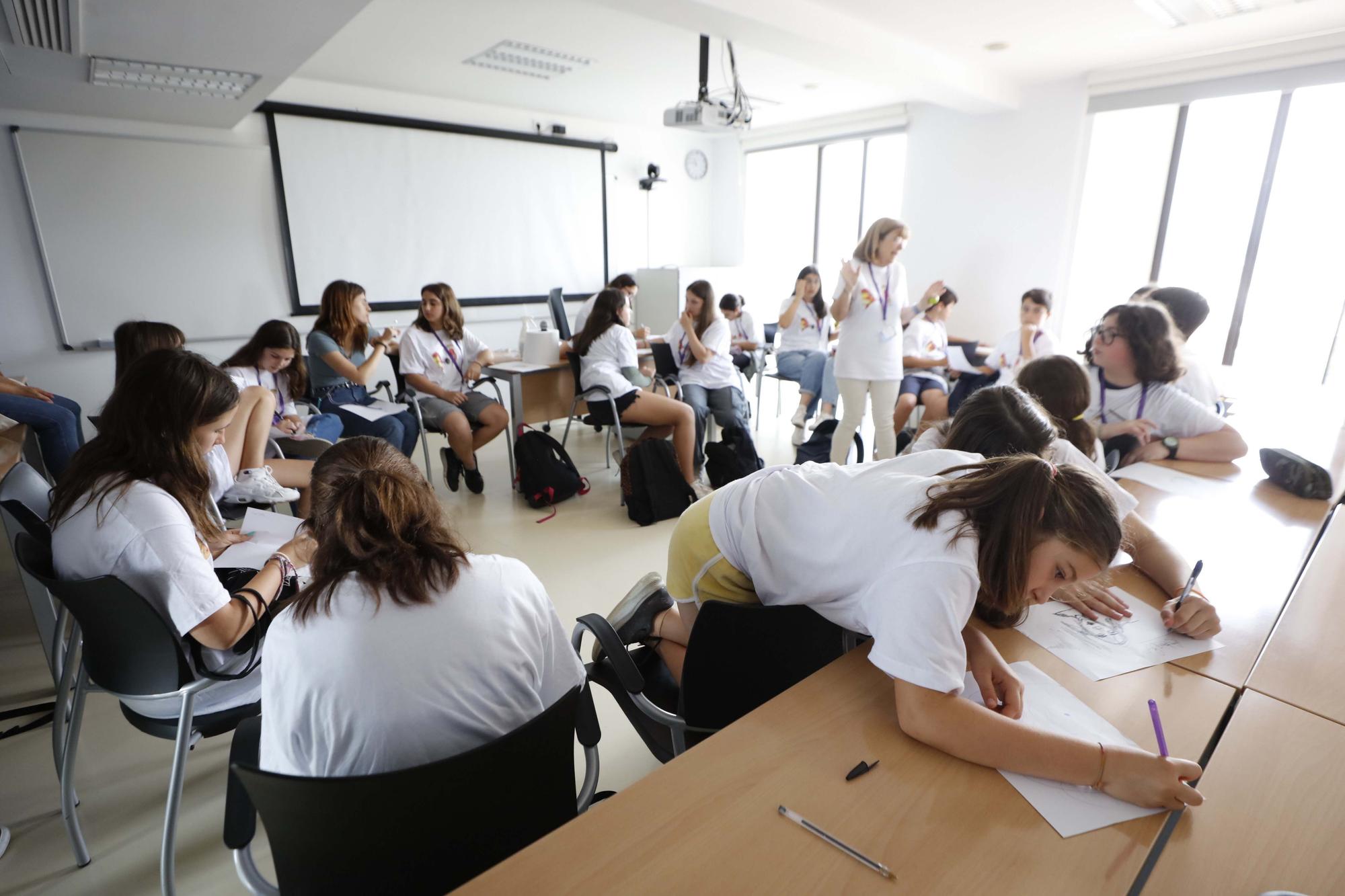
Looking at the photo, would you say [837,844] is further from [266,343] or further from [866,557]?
[266,343]

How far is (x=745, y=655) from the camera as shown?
123 centimetres

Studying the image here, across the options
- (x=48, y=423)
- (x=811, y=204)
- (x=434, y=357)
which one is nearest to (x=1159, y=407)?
(x=434, y=357)

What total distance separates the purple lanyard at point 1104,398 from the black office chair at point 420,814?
7.63ft

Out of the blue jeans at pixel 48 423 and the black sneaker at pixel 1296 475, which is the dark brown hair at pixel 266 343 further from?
the black sneaker at pixel 1296 475

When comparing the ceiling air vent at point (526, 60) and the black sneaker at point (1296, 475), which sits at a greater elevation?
the ceiling air vent at point (526, 60)

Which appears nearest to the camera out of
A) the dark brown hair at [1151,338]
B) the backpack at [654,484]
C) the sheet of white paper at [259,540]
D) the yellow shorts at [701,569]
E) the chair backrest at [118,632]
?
the chair backrest at [118,632]

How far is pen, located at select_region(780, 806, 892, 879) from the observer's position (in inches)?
30.7

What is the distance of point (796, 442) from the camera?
4922 mm

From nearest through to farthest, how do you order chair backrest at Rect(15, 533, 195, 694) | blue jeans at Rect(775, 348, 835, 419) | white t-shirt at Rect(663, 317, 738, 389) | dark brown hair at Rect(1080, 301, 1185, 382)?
chair backrest at Rect(15, 533, 195, 694) → dark brown hair at Rect(1080, 301, 1185, 382) → white t-shirt at Rect(663, 317, 738, 389) → blue jeans at Rect(775, 348, 835, 419)

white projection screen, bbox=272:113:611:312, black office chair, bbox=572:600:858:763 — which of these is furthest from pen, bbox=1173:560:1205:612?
white projection screen, bbox=272:113:611:312

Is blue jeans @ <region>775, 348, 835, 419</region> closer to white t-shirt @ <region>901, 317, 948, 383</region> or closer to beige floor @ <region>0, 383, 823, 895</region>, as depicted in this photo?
white t-shirt @ <region>901, 317, 948, 383</region>

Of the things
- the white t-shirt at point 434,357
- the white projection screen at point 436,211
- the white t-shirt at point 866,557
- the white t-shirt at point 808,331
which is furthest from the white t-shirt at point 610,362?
the white projection screen at point 436,211

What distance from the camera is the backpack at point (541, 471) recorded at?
3.73 m

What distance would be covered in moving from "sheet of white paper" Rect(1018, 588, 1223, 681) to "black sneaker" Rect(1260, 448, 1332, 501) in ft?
3.62
